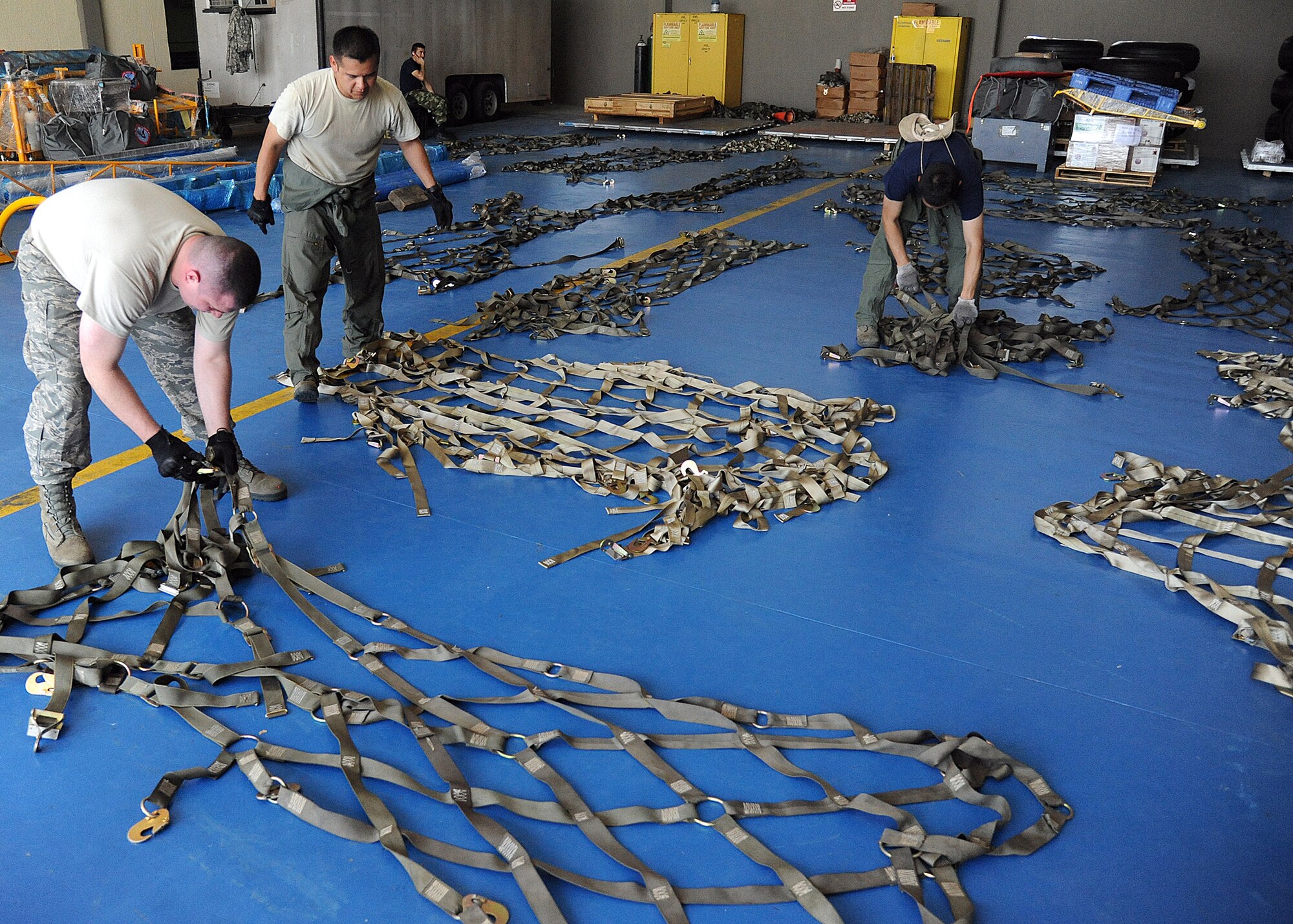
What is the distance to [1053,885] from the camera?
8.79 ft

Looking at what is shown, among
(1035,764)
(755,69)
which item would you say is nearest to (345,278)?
(1035,764)

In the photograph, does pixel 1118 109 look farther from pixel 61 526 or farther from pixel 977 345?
pixel 61 526

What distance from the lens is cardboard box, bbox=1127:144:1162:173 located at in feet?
45.6

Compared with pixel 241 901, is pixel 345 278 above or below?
above

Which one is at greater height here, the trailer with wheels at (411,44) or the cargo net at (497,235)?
the trailer with wheels at (411,44)

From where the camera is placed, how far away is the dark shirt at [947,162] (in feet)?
21.7

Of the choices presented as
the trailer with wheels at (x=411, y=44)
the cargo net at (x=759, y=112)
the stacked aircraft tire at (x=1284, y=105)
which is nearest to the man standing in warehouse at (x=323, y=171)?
the trailer with wheels at (x=411, y=44)

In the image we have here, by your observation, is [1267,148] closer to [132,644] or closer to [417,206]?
[417,206]

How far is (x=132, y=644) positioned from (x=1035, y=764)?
10.9 ft

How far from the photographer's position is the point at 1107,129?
46.0 ft

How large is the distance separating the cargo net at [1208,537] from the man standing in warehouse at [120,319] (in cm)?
384

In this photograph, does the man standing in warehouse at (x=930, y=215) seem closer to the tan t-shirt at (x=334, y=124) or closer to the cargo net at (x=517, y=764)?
the tan t-shirt at (x=334, y=124)

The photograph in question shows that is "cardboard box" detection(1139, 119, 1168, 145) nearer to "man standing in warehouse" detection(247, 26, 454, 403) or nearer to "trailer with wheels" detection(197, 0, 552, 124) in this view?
"man standing in warehouse" detection(247, 26, 454, 403)

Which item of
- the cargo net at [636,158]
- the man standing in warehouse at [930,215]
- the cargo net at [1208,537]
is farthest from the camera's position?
the cargo net at [636,158]
